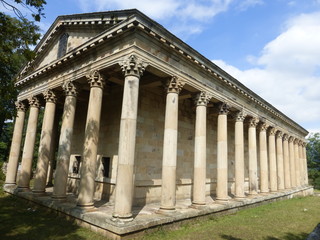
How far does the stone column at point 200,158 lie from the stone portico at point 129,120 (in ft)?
0.18

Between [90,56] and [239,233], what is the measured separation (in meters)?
11.1

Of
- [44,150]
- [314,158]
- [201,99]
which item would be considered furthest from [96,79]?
[314,158]

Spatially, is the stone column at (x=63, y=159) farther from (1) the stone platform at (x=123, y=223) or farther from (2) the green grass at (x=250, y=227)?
(2) the green grass at (x=250, y=227)

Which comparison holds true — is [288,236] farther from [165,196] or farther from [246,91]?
[246,91]

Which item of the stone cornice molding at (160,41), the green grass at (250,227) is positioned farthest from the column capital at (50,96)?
the green grass at (250,227)

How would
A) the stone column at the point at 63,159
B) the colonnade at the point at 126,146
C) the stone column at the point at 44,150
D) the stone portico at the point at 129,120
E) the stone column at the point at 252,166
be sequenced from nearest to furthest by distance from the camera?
the colonnade at the point at 126,146 < the stone portico at the point at 129,120 < the stone column at the point at 63,159 < the stone column at the point at 44,150 < the stone column at the point at 252,166

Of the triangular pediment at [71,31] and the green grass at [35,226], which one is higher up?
the triangular pediment at [71,31]

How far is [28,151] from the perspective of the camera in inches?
649

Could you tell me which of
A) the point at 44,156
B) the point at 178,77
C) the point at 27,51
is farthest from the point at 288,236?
the point at 44,156

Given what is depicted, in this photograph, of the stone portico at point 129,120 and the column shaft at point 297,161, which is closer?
the stone portico at point 129,120

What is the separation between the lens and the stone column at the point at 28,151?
1589 cm

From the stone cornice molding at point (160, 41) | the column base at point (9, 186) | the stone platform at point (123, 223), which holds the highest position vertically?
the stone cornice molding at point (160, 41)

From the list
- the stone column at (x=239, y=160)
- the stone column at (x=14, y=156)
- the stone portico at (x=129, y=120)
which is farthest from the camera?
the stone column at (x=14, y=156)

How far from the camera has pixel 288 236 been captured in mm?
10453
